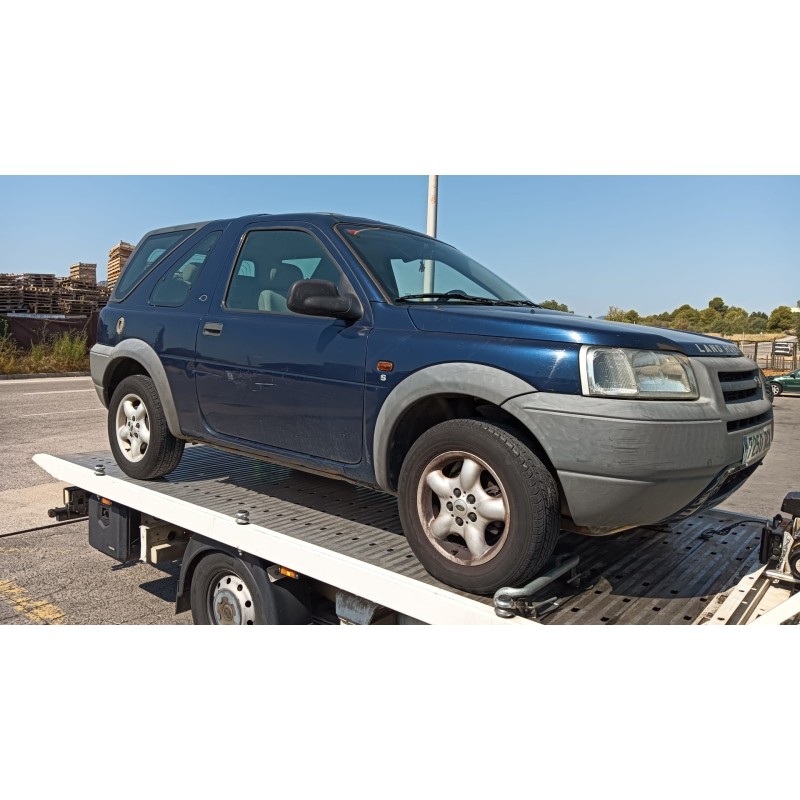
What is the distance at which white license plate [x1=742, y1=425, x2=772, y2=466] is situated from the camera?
3.00m

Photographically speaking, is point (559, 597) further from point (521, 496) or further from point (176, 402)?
point (176, 402)

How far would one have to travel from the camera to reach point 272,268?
4078 mm

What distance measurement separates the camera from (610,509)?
2.73m

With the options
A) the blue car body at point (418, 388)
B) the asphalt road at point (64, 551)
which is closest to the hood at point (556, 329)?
the blue car body at point (418, 388)

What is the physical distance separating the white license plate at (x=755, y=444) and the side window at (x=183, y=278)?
3.23 m

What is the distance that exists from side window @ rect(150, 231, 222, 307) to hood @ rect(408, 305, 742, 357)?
5.85ft

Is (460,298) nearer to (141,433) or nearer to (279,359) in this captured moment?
(279,359)

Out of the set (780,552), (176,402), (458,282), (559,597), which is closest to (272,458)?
(176,402)

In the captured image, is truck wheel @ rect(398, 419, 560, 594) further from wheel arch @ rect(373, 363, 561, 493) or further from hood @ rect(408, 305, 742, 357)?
hood @ rect(408, 305, 742, 357)

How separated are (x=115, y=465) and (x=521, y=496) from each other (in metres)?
3.42

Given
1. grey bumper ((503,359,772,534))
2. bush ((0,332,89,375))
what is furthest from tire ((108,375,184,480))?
bush ((0,332,89,375))

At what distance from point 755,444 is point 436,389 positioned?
142cm

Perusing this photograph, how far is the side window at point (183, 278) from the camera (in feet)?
14.7

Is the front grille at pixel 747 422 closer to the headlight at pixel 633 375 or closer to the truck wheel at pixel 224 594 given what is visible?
the headlight at pixel 633 375
